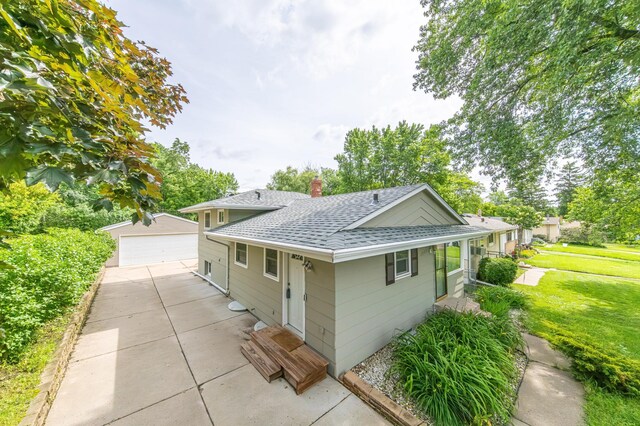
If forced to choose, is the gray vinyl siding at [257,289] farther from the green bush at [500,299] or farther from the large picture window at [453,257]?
the green bush at [500,299]

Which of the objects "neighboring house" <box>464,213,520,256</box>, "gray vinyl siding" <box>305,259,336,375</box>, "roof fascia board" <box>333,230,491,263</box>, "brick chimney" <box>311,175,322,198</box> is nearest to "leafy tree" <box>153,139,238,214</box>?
"brick chimney" <box>311,175,322,198</box>

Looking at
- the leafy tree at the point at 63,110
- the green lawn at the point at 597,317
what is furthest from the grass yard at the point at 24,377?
the green lawn at the point at 597,317

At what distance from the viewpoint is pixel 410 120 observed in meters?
19.6

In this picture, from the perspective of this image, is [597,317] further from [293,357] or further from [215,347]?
[215,347]

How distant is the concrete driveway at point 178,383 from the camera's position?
3688 mm

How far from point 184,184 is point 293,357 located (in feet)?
92.8

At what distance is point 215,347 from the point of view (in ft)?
18.5

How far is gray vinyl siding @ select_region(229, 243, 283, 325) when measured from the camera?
21.1ft

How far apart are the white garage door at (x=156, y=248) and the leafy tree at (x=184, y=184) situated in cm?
961

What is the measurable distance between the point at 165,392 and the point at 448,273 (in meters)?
8.86

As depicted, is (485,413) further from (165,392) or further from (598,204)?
(598,204)

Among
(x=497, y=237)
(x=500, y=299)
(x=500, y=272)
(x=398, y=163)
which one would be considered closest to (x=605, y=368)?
(x=500, y=299)

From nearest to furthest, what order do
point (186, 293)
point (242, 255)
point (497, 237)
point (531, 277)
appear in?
point (242, 255)
point (186, 293)
point (531, 277)
point (497, 237)

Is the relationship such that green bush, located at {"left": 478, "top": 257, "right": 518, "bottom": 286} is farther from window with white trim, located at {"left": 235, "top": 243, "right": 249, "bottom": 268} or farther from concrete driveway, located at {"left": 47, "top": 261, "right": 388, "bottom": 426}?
window with white trim, located at {"left": 235, "top": 243, "right": 249, "bottom": 268}
